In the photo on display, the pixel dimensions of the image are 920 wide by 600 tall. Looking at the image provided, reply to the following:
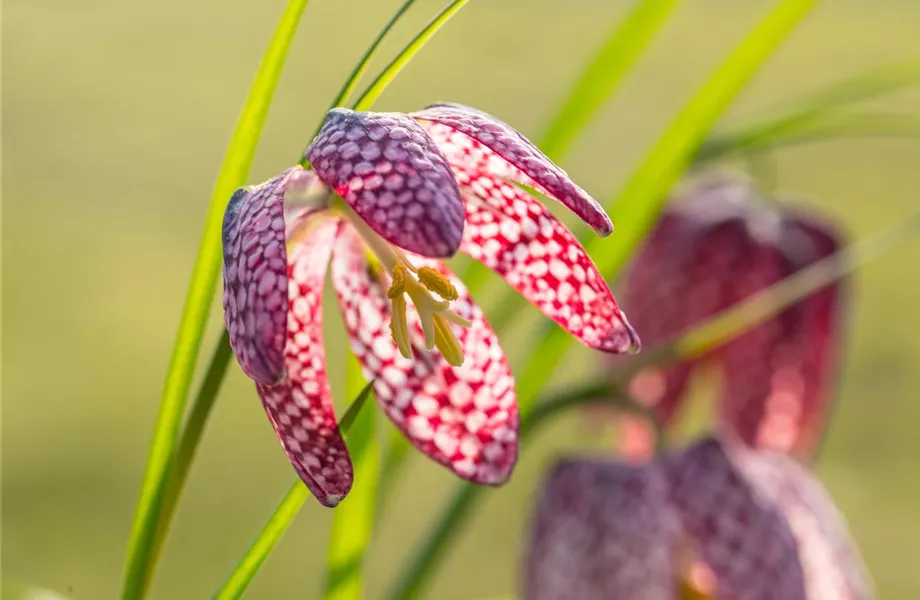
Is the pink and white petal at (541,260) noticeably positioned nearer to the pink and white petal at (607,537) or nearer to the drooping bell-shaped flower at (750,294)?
the pink and white petal at (607,537)

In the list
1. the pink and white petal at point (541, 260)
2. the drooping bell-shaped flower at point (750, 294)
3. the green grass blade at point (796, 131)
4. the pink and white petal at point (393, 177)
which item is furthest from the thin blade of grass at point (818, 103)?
the pink and white petal at point (393, 177)

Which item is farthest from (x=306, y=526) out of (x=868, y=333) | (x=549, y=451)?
(x=868, y=333)

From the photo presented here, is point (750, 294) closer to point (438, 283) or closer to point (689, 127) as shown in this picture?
point (689, 127)

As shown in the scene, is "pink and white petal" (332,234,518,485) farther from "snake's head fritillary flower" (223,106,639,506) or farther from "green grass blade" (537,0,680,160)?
"green grass blade" (537,0,680,160)

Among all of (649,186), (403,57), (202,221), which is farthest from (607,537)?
(202,221)

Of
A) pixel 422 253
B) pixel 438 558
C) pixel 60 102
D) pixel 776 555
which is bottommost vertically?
pixel 60 102

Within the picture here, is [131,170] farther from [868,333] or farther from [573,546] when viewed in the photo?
[573,546]
